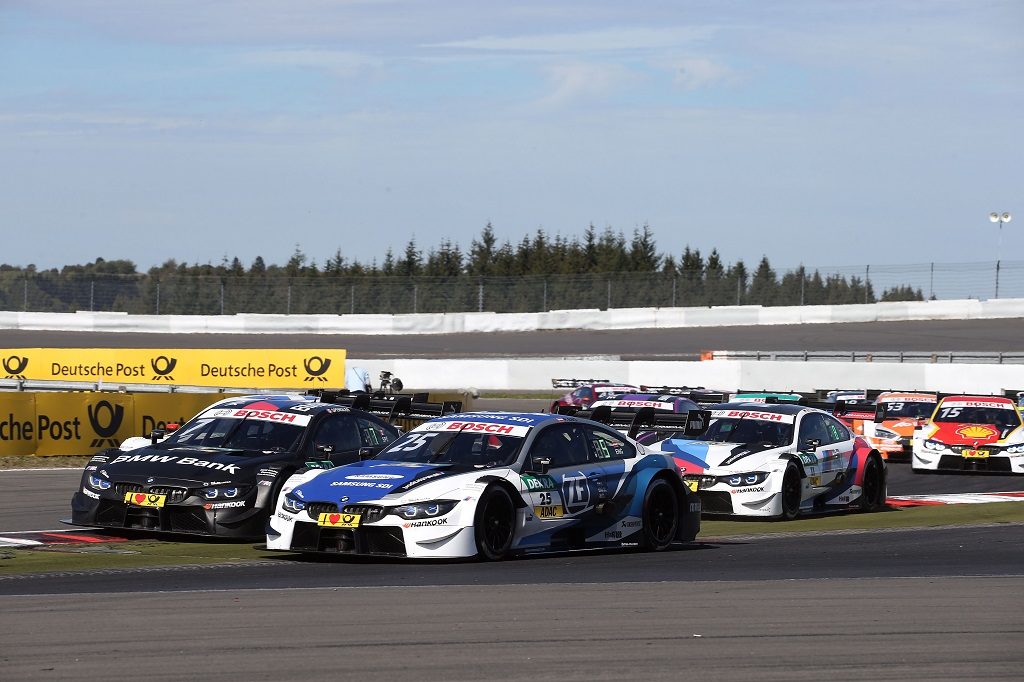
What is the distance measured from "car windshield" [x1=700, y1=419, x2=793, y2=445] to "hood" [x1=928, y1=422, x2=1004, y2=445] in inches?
302

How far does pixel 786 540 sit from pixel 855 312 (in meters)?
46.5

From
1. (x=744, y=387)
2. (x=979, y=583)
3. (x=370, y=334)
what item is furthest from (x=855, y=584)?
(x=370, y=334)

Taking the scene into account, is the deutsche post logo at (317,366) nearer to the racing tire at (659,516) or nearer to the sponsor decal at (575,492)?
the racing tire at (659,516)

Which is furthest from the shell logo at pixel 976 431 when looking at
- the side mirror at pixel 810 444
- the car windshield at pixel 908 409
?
the side mirror at pixel 810 444

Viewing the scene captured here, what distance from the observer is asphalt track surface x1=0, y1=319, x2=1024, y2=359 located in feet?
164

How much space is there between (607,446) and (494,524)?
169 cm

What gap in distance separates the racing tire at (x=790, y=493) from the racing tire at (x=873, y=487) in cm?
165

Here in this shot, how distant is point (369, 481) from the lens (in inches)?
422

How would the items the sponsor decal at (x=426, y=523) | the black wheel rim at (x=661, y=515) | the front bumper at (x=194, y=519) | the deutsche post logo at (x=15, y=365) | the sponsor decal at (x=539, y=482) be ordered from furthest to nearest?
the deutsche post logo at (x=15, y=365), the black wheel rim at (x=661, y=515), the front bumper at (x=194, y=519), the sponsor decal at (x=539, y=482), the sponsor decal at (x=426, y=523)

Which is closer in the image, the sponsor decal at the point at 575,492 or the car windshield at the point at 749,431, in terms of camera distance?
the sponsor decal at the point at 575,492

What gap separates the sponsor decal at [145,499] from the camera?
39.3 ft

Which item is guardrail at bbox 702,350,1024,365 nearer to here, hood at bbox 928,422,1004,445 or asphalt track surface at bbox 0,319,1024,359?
asphalt track surface at bbox 0,319,1024,359

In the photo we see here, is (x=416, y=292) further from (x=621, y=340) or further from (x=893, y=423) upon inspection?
(x=893, y=423)

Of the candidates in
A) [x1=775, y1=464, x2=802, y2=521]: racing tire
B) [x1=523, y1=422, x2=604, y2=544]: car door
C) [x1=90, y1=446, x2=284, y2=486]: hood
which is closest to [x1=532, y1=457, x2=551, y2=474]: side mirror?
[x1=523, y1=422, x2=604, y2=544]: car door
